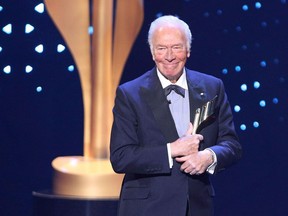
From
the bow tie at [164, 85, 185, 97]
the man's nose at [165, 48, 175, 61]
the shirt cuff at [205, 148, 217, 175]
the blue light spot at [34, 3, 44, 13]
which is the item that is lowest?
the shirt cuff at [205, 148, 217, 175]

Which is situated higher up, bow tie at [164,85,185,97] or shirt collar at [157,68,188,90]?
shirt collar at [157,68,188,90]

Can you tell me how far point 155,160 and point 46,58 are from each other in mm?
1781

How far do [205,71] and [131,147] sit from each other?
1870 mm

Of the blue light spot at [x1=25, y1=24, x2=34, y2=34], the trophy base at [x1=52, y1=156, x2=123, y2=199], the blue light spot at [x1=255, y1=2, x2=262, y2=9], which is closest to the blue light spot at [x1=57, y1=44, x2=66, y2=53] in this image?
the blue light spot at [x1=25, y1=24, x2=34, y2=34]

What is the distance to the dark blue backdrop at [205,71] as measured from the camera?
3.60 m

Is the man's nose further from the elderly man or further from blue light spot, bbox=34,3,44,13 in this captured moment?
blue light spot, bbox=34,3,44,13

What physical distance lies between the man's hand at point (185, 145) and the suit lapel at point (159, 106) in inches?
1.8

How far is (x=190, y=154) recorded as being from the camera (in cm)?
196

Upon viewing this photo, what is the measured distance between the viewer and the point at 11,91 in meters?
3.58

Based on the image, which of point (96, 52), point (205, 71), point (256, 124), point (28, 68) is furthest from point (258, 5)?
point (28, 68)

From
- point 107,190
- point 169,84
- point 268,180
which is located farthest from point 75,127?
point 169,84

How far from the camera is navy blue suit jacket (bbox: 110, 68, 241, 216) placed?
199 cm

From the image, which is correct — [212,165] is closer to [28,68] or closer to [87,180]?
[87,180]

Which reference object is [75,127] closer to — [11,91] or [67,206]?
[11,91]
